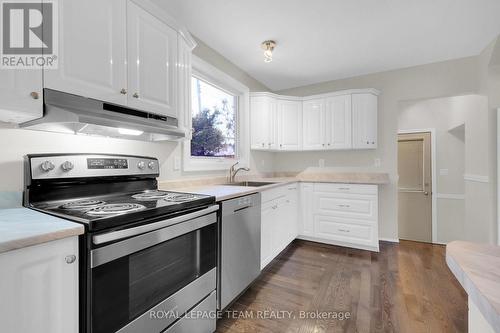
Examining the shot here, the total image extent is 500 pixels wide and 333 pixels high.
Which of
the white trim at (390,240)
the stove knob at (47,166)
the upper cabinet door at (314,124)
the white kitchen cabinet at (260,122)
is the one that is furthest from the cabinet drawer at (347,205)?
the stove knob at (47,166)

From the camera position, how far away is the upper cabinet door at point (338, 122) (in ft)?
10.7

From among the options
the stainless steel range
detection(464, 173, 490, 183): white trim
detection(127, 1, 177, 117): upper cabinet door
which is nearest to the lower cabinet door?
the stainless steel range

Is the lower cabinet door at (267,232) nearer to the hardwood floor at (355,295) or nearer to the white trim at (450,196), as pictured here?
the hardwood floor at (355,295)

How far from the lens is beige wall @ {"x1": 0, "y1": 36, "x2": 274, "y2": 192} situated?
115cm

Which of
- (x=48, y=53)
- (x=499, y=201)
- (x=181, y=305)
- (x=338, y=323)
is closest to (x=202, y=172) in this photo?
(x=181, y=305)

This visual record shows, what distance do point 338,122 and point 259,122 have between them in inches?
46.0

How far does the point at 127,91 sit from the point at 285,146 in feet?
8.55

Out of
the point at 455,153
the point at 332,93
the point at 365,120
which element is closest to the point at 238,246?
the point at 365,120

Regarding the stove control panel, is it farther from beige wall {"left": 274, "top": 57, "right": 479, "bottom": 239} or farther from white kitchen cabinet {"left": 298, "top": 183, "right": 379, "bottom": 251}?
beige wall {"left": 274, "top": 57, "right": 479, "bottom": 239}

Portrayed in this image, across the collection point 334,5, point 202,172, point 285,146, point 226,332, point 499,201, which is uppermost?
point 334,5

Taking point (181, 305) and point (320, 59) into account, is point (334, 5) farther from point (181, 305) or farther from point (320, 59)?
point (181, 305)

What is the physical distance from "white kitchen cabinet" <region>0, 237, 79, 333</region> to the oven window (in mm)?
78

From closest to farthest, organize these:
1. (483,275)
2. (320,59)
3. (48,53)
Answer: (483,275)
(48,53)
(320,59)

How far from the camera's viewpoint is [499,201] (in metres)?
2.39
